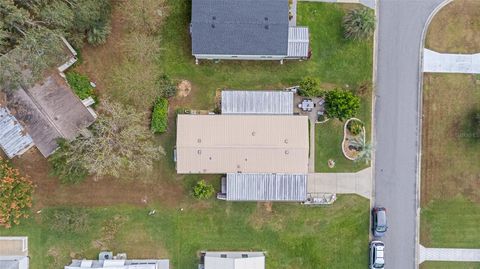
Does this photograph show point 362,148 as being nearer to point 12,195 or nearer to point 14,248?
point 12,195

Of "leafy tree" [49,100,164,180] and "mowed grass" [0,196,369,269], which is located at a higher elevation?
"leafy tree" [49,100,164,180]

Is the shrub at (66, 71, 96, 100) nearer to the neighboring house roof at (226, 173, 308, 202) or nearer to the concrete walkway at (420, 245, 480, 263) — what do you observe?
the neighboring house roof at (226, 173, 308, 202)

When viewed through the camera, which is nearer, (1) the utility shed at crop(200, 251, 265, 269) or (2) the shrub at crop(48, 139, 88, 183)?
(2) the shrub at crop(48, 139, 88, 183)

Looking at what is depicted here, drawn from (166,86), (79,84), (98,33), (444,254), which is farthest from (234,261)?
(98,33)

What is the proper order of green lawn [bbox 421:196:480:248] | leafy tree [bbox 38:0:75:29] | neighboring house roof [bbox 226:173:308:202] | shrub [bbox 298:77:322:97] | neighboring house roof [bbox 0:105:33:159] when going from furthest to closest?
1. green lawn [bbox 421:196:480:248]
2. shrub [bbox 298:77:322:97]
3. neighboring house roof [bbox 226:173:308:202]
4. neighboring house roof [bbox 0:105:33:159]
5. leafy tree [bbox 38:0:75:29]

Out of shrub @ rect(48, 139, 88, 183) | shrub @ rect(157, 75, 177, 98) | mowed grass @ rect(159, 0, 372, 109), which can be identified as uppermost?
mowed grass @ rect(159, 0, 372, 109)

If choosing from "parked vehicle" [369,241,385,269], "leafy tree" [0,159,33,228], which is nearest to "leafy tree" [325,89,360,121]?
"parked vehicle" [369,241,385,269]

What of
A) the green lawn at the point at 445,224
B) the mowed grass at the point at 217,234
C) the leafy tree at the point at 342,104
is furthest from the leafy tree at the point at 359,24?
the green lawn at the point at 445,224
